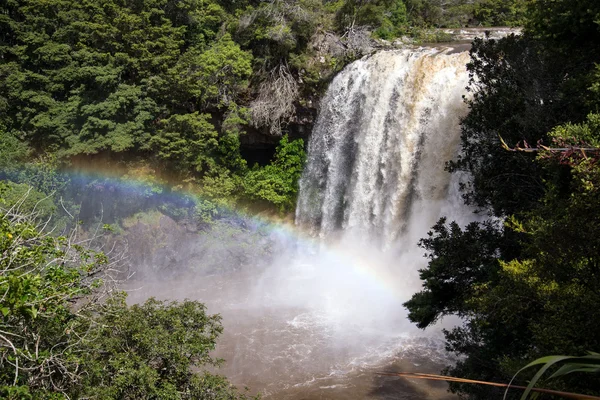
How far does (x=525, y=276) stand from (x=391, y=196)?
10929 mm

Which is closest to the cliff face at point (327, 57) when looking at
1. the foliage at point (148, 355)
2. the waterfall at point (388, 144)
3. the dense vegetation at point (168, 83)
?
the dense vegetation at point (168, 83)

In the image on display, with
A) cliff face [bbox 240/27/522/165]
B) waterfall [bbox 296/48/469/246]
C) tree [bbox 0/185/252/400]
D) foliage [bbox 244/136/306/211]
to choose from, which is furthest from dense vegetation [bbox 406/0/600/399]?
foliage [bbox 244/136/306/211]

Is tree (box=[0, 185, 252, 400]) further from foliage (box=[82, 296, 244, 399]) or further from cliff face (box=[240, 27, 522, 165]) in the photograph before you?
cliff face (box=[240, 27, 522, 165])

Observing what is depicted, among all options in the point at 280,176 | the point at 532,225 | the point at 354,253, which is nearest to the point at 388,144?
the point at 354,253

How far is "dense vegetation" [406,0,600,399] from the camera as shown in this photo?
612 cm

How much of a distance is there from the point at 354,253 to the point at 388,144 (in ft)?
15.7

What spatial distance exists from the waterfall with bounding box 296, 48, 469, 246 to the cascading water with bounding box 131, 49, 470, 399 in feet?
0.13

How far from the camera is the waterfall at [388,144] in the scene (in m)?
15.9

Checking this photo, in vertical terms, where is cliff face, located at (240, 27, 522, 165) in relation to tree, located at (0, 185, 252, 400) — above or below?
above

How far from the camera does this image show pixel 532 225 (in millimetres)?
7188

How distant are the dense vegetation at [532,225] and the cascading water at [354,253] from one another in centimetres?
416

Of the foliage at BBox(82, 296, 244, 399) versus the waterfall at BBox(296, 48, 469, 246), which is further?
the waterfall at BBox(296, 48, 469, 246)

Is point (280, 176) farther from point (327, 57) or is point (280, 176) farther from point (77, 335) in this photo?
point (77, 335)

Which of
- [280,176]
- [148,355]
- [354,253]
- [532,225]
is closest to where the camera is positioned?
[532,225]
